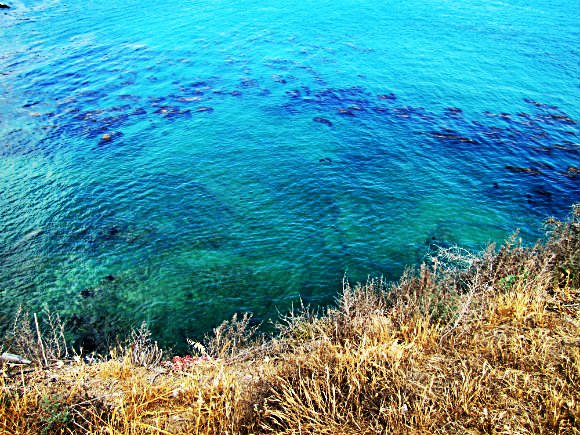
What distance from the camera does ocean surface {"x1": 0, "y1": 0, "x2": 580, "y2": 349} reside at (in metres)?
17.0

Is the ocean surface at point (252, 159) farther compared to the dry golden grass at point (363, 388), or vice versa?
the ocean surface at point (252, 159)

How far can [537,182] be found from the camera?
24141mm

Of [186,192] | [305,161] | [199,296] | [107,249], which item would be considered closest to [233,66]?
[305,161]

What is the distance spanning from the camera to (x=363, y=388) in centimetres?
653

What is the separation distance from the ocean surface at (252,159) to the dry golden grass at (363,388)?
7.85 metres

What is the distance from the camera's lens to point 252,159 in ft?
83.9

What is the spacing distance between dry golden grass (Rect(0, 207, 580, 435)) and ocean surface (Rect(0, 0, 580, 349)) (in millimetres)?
7852

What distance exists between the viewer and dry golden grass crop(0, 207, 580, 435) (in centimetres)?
602

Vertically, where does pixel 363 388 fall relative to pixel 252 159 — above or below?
above

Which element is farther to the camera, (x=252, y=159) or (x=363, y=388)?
(x=252, y=159)

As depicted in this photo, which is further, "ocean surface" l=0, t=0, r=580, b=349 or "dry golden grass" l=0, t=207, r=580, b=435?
"ocean surface" l=0, t=0, r=580, b=349

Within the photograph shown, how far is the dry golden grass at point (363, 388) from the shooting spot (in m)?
6.02

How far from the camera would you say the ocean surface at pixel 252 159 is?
55.9 feet

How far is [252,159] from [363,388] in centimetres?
2038
